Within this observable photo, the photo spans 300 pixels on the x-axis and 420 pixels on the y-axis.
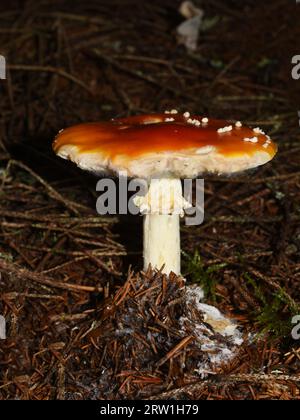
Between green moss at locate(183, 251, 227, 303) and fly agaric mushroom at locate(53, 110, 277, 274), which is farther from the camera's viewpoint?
green moss at locate(183, 251, 227, 303)

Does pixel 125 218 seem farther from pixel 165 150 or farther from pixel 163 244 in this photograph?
pixel 165 150

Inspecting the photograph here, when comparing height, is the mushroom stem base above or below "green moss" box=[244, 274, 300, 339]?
above

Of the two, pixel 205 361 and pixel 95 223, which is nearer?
pixel 205 361

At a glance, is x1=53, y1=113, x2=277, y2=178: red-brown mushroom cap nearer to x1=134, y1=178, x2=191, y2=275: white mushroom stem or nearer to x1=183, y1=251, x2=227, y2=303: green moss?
x1=134, y1=178, x2=191, y2=275: white mushroom stem

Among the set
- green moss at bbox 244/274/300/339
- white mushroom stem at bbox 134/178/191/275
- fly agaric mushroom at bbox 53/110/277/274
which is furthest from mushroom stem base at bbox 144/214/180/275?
green moss at bbox 244/274/300/339

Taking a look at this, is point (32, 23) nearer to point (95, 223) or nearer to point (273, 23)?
point (273, 23)

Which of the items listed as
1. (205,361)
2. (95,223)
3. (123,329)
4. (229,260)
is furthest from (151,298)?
(95,223)
